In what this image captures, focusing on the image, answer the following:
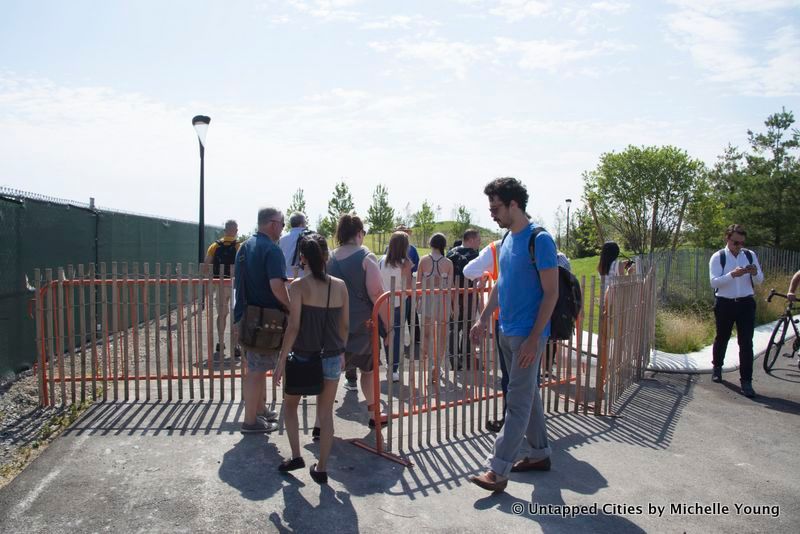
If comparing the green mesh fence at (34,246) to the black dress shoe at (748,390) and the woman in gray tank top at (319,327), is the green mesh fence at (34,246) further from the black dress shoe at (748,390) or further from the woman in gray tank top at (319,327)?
the black dress shoe at (748,390)

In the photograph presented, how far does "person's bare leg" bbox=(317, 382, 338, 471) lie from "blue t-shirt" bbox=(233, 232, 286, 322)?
1.10 meters

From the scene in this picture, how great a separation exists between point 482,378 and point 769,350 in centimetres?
546

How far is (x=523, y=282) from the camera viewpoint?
4.12 meters

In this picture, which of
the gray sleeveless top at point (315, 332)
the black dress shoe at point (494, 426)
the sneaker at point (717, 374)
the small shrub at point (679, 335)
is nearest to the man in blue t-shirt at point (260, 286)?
the gray sleeveless top at point (315, 332)

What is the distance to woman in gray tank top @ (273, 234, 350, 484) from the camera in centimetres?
418

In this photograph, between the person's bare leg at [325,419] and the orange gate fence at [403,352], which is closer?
the person's bare leg at [325,419]

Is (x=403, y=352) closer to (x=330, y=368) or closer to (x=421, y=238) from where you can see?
(x=330, y=368)

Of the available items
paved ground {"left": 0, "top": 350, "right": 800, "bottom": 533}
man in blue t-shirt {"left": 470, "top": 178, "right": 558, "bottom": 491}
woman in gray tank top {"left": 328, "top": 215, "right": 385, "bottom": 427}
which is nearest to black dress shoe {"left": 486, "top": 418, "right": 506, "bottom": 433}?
paved ground {"left": 0, "top": 350, "right": 800, "bottom": 533}

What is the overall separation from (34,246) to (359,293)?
4993mm

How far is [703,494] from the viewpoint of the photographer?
4.37 meters

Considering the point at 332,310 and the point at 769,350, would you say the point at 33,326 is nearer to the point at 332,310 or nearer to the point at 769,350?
the point at 332,310

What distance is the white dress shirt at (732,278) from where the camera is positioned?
296 inches

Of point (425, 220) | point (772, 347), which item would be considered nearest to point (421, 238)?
point (425, 220)

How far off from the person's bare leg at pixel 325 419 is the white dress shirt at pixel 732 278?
18.3 feet
